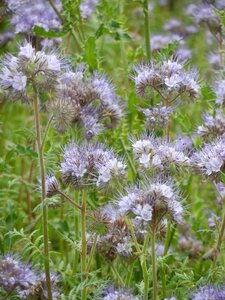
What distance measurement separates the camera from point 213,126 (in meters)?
3.40

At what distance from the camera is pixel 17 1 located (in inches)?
163

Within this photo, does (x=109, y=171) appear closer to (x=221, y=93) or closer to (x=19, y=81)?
(x=19, y=81)

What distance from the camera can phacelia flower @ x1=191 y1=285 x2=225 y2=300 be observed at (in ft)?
9.16

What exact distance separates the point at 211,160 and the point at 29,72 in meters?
0.89

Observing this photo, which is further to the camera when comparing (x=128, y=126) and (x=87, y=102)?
(x=128, y=126)

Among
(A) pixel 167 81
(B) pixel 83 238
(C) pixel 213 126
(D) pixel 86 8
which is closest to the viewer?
(B) pixel 83 238

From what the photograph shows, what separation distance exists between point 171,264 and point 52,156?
111cm

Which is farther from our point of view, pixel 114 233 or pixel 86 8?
pixel 86 8

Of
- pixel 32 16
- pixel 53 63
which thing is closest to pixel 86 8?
pixel 32 16

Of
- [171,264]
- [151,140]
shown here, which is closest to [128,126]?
[171,264]

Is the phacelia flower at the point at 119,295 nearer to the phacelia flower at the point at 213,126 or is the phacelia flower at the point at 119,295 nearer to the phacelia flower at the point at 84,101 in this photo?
the phacelia flower at the point at 84,101

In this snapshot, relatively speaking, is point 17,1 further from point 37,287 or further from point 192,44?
point 192,44

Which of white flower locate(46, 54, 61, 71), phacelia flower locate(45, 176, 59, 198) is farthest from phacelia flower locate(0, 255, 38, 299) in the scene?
white flower locate(46, 54, 61, 71)

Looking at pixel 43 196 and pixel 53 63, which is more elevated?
pixel 53 63
